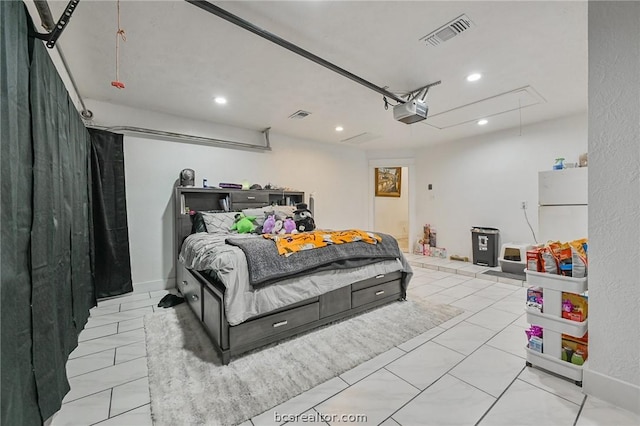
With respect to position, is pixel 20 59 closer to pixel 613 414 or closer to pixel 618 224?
pixel 618 224

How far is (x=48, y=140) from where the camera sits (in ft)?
4.79

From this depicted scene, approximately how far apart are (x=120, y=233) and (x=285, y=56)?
3054 millimetres

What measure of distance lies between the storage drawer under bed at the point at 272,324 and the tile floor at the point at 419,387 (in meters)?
0.61

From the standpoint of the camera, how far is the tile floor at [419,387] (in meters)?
1.41

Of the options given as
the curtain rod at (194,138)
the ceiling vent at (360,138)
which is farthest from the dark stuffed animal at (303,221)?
the ceiling vent at (360,138)

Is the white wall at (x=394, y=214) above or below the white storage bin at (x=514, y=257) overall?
above

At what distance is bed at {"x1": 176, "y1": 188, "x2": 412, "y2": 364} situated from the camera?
1933 millimetres

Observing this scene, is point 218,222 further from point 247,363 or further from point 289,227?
point 247,363

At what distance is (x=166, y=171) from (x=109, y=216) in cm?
96

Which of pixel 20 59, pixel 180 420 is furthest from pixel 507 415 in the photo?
pixel 20 59

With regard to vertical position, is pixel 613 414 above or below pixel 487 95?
below

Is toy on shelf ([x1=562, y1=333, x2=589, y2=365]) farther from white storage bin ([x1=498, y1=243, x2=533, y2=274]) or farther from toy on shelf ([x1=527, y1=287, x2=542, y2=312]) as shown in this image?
white storage bin ([x1=498, y1=243, x2=533, y2=274])

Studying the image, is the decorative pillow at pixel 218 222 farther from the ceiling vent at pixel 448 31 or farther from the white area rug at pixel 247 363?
the ceiling vent at pixel 448 31

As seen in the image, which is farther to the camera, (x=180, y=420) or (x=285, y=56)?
(x=285, y=56)
